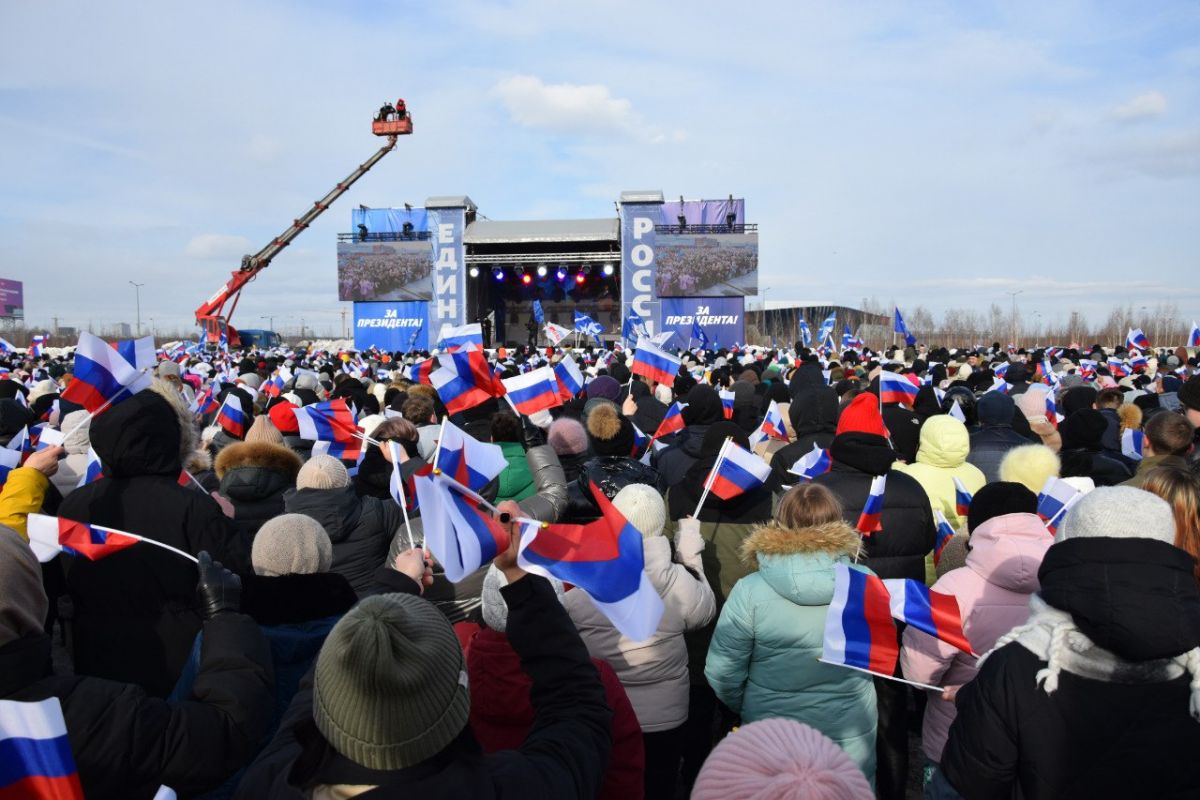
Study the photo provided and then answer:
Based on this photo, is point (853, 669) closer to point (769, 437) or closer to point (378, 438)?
point (378, 438)

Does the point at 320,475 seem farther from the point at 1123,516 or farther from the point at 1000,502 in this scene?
the point at 1123,516

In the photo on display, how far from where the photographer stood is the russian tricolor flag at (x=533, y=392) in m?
5.89

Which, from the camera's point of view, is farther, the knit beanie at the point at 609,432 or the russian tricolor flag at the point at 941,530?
the knit beanie at the point at 609,432

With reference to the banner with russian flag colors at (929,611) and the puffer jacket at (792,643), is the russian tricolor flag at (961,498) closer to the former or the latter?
the puffer jacket at (792,643)

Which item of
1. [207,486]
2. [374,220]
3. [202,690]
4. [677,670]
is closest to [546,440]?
[207,486]

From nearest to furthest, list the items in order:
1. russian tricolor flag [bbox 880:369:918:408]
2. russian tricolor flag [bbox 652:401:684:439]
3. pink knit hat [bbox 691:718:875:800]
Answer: pink knit hat [bbox 691:718:875:800] → russian tricolor flag [bbox 652:401:684:439] → russian tricolor flag [bbox 880:369:918:408]

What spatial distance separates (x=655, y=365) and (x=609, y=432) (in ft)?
11.1

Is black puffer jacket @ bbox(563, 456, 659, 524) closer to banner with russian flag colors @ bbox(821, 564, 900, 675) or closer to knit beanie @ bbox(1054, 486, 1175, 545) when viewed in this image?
banner with russian flag colors @ bbox(821, 564, 900, 675)

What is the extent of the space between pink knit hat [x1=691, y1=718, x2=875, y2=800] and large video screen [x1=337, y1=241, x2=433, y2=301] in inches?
1394

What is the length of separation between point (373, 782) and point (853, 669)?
6.65 feet

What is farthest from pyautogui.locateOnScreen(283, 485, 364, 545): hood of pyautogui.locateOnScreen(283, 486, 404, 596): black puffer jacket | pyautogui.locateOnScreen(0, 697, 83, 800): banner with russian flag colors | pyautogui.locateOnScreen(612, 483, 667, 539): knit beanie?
pyautogui.locateOnScreen(0, 697, 83, 800): banner with russian flag colors

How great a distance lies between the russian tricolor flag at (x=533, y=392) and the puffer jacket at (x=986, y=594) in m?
3.35

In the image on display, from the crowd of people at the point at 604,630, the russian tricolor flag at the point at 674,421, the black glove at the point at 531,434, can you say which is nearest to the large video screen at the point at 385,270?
the russian tricolor flag at the point at 674,421

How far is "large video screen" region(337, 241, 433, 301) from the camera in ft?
117
